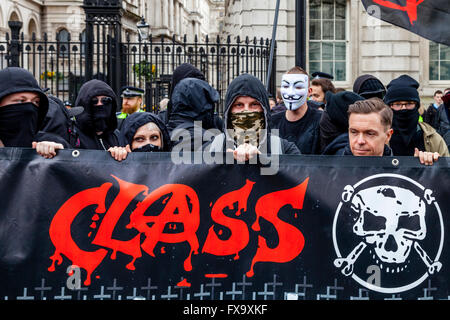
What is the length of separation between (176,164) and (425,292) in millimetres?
1687

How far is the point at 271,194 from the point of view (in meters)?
3.59

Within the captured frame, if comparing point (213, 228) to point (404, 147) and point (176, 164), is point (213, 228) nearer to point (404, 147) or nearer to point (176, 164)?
point (176, 164)

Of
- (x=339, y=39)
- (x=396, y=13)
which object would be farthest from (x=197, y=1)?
(x=396, y=13)

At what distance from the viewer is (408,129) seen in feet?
16.2

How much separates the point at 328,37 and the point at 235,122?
45.6 feet

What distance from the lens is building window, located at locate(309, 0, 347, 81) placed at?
A: 17.2 meters

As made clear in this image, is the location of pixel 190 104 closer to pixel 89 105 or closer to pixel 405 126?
pixel 89 105

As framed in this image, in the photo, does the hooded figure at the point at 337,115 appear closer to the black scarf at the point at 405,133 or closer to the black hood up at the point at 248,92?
the black scarf at the point at 405,133

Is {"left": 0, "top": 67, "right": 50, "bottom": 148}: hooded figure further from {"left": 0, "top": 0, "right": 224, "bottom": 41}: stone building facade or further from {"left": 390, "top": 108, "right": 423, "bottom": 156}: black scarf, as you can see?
{"left": 0, "top": 0, "right": 224, "bottom": 41}: stone building facade

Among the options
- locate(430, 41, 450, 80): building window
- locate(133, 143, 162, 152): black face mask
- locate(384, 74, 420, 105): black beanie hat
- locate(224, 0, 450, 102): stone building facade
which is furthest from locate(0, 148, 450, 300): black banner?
locate(430, 41, 450, 80): building window

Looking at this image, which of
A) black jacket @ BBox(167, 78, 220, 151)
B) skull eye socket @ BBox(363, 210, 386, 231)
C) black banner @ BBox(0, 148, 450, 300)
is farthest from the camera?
black jacket @ BBox(167, 78, 220, 151)

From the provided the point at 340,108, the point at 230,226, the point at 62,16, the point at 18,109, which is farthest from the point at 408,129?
the point at 62,16

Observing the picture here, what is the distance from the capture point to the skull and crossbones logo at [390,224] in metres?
3.55

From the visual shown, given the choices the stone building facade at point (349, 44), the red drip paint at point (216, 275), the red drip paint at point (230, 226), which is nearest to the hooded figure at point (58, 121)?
the red drip paint at point (230, 226)
